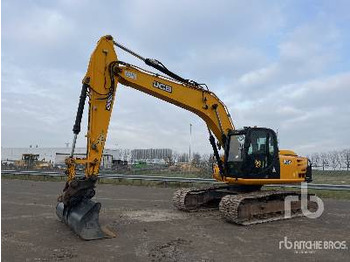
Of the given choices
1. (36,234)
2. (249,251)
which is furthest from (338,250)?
(36,234)

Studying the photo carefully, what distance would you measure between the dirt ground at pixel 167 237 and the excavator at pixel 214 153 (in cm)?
50

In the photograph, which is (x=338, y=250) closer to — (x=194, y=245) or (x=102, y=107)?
(x=194, y=245)

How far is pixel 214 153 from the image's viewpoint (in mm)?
12250

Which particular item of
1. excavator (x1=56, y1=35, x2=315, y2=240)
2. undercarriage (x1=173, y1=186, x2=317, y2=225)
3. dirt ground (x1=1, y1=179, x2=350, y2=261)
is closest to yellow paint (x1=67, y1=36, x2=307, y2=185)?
→ excavator (x1=56, y1=35, x2=315, y2=240)

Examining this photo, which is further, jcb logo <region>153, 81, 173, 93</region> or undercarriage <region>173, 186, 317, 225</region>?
jcb logo <region>153, 81, 173, 93</region>

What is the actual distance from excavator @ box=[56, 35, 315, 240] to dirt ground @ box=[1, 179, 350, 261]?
19.6 inches

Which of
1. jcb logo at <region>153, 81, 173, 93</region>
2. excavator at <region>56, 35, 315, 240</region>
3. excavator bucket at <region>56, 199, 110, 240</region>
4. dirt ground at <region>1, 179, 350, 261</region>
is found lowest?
dirt ground at <region>1, 179, 350, 261</region>

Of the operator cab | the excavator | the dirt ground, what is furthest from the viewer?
the operator cab

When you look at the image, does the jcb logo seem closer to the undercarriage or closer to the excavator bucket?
the undercarriage

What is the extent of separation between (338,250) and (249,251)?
1698mm

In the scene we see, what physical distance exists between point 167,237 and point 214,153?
168 inches

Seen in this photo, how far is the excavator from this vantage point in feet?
28.5

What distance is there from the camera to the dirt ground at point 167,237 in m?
7.07

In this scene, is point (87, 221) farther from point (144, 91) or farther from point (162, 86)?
point (162, 86)
